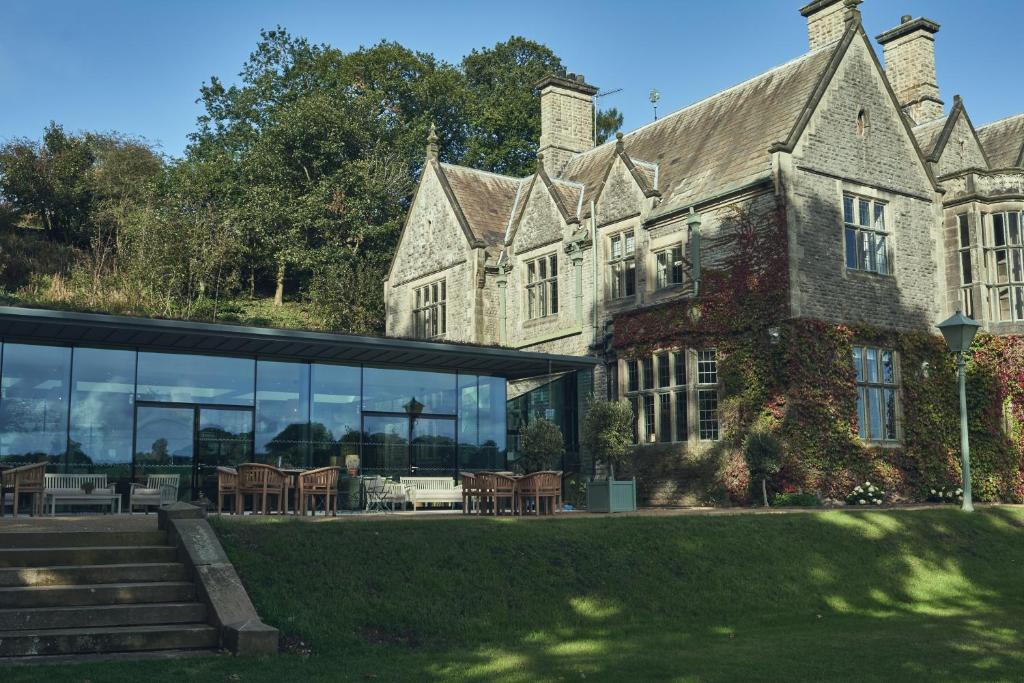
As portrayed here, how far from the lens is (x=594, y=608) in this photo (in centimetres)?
1233

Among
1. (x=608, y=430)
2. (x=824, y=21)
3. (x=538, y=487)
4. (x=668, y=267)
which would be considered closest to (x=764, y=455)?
(x=608, y=430)

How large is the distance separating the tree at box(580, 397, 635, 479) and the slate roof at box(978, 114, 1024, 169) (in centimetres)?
1447

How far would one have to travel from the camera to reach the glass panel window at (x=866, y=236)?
24359 mm

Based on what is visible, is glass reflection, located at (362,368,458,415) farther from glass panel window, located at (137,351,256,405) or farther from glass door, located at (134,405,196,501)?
glass door, located at (134,405,196,501)

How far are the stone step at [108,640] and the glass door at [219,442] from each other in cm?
1086

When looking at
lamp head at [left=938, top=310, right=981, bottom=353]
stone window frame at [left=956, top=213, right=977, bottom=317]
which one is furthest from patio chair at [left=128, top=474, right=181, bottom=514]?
stone window frame at [left=956, top=213, right=977, bottom=317]

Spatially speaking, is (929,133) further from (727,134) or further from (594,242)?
(594,242)

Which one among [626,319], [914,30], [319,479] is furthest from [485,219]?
[319,479]

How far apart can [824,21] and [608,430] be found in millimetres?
13217

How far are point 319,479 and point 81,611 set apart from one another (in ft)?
23.3

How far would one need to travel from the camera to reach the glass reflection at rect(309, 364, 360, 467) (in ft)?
73.4

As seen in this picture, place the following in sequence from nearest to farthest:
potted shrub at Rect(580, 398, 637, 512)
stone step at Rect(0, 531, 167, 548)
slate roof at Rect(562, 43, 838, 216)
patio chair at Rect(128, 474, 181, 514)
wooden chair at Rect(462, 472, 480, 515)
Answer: stone step at Rect(0, 531, 167, 548)
patio chair at Rect(128, 474, 181, 514)
wooden chair at Rect(462, 472, 480, 515)
potted shrub at Rect(580, 398, 637, 512)
slate roof at Rect(562, 43, 838, 216)

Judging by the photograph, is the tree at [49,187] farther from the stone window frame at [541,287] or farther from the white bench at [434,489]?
the white bench at [434,489]

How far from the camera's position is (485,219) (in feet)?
107
